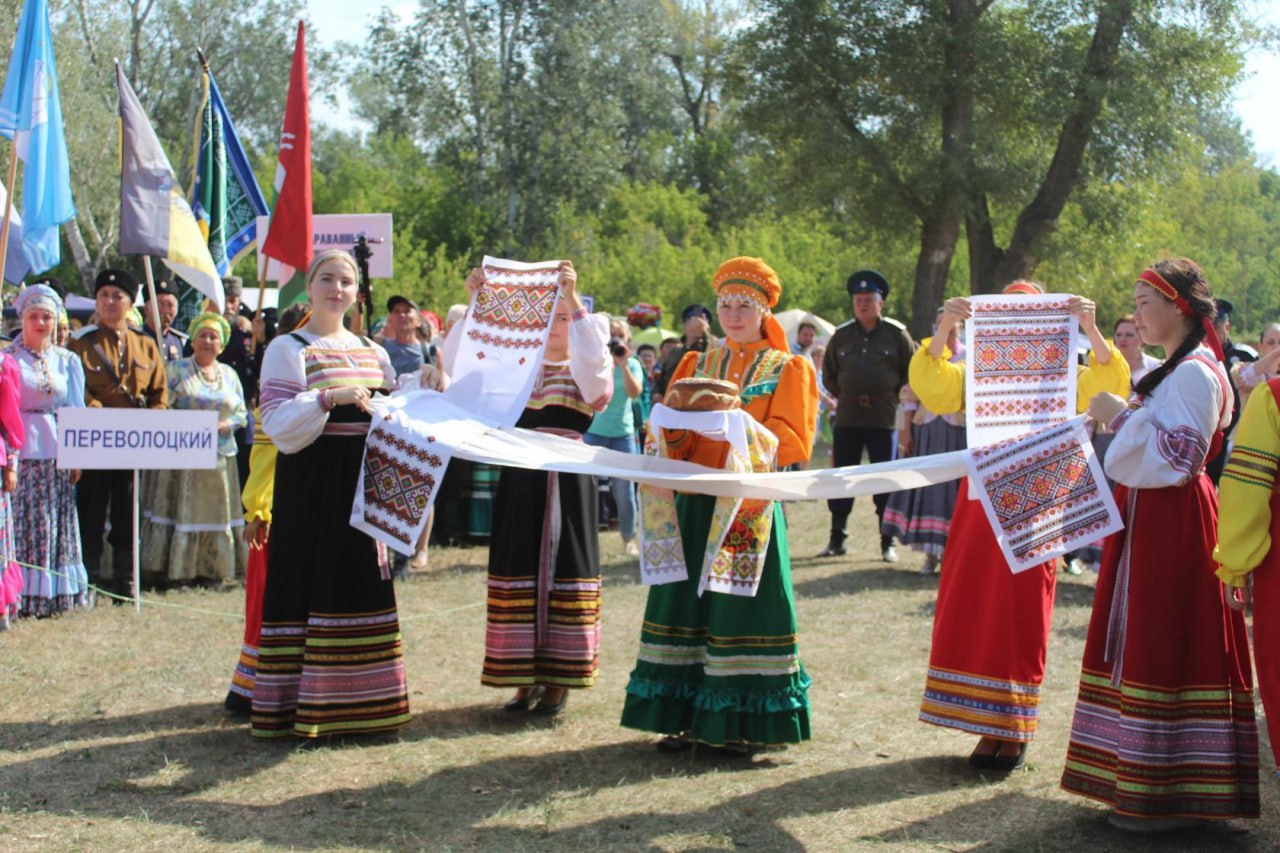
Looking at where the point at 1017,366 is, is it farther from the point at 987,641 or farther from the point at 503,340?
the point at 503,340

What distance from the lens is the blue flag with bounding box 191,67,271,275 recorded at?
9.99 m

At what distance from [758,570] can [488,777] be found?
133 cm

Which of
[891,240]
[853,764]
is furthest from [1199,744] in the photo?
[891,240]

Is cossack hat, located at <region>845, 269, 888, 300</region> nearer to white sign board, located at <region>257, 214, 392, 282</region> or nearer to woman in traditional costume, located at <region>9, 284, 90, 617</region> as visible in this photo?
white sign board, located at <region>257, 214, 392, 282</region>

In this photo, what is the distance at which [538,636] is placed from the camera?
602cm

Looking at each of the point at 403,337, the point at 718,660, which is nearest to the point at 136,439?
the point at 403,337

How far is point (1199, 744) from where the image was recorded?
4.29 meters

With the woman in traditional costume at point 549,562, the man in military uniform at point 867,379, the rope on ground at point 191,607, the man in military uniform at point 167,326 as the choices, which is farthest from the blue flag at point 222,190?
the woman in traditional costume at point 549,562

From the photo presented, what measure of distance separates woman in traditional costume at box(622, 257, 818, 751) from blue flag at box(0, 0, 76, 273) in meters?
4.39

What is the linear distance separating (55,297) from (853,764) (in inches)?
231

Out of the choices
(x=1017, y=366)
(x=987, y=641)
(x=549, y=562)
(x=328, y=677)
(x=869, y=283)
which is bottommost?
(x=328, y=677)

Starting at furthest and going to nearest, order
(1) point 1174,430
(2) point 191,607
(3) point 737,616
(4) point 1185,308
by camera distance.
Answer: (2) point 191,607 < (3) point 737,616 < (4) point 1185,308 < (1) point 1174,430

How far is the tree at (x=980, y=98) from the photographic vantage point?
76.9 feet

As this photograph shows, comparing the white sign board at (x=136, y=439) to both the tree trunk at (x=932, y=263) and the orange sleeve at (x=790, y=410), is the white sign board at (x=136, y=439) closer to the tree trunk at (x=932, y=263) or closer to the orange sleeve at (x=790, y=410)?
the orange sleeve at (x=790, y=410)
